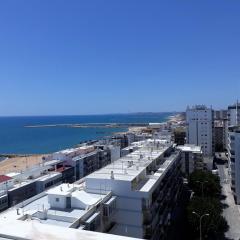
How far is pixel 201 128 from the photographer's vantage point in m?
94.4

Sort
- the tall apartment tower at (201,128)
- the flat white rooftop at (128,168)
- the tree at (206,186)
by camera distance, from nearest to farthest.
→ 1. the flat white rooftop at (128,168)
2. the tree at (206,186)
3. the tall apartment tower at (201,128)

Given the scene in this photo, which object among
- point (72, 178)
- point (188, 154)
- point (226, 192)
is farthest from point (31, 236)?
point (188, 154)

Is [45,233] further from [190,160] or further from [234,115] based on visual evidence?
[234,115]

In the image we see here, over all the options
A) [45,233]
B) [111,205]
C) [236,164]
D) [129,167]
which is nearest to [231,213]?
[236,164]

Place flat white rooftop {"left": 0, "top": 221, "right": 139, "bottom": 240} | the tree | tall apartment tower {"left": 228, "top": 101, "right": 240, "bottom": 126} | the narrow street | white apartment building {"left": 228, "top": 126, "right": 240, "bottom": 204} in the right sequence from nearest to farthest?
1. flat white rooftop {"left": 0, "top": 221, "right": 139, "bottom": 240}
2. the narrow street
3. the tree
4. white apartment building {"left": 228, "top": 126, "right": 240, "bottom": 204}
5. tall apartment tower {"left": 228, "top": 101, "right": 240, "bottom": 126}

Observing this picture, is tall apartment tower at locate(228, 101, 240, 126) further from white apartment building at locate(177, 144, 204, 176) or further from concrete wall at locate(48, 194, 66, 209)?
concrete wall at locate(48, 194, 66, 209)

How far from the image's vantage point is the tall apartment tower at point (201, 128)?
93.0 m

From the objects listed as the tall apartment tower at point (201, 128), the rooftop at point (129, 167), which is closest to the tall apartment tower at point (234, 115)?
the tall apartment tower at point (201, 128)

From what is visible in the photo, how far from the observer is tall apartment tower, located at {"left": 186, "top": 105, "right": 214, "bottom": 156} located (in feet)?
305

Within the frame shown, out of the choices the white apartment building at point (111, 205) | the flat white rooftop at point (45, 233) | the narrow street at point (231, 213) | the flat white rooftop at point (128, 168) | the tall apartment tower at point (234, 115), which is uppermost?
the tall apartment tower at point (234, 115)

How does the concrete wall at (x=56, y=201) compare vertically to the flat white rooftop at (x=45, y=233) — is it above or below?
below

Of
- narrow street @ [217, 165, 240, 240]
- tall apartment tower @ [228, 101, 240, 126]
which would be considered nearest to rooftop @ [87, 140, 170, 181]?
narrow street @ [217, 165, 240, 240]

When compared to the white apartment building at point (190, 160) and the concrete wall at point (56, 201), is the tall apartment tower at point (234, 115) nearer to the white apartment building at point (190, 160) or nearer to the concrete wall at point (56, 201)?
the white apartment building at point (190, 160)

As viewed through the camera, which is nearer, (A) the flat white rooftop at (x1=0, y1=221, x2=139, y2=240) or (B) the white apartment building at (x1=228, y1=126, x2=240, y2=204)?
(A) the flat white rooftop at (x1=0, y1=221, x2=139, y2=240)
